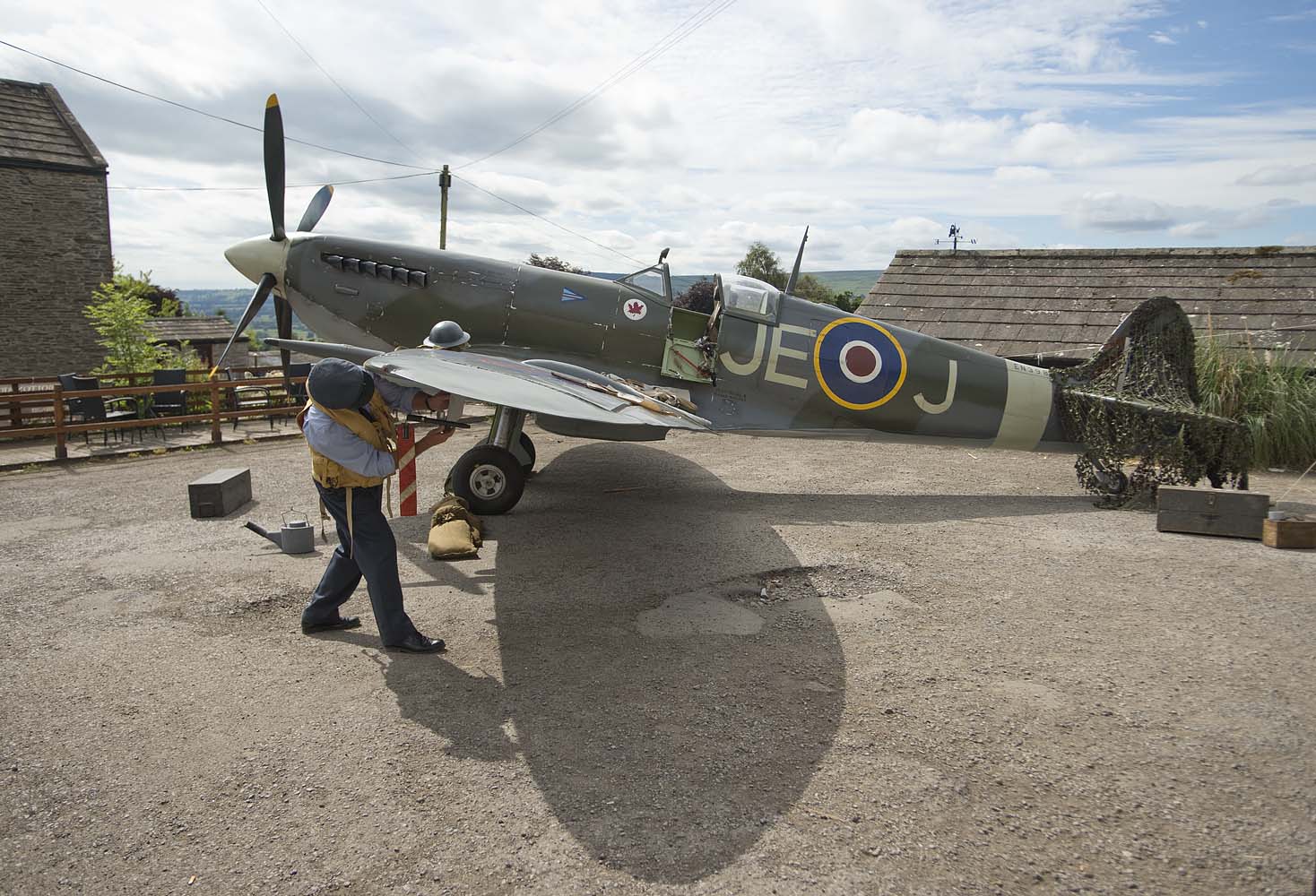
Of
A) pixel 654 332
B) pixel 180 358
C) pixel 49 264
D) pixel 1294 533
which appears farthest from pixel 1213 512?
pixel 49 264

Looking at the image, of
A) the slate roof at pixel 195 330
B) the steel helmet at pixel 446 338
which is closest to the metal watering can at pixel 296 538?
the steel helmet at pixel 446 338

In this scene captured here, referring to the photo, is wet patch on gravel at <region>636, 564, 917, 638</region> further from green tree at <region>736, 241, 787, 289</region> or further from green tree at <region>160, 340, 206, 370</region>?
green tree at <region>736, 241, 787, 289</region>

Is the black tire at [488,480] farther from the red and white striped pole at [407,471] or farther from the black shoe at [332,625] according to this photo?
the black shoe at [332,625]

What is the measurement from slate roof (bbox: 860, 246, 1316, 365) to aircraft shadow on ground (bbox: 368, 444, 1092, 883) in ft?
27.9

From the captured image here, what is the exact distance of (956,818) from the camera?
264 cm

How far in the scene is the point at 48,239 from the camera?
19.6m

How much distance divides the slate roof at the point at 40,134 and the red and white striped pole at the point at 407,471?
20.7 m

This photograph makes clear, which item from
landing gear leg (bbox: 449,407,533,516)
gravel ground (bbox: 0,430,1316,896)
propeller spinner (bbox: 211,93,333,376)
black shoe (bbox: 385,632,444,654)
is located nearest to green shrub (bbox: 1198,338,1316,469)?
gravel ground (bbox: 0,430,1316,896)

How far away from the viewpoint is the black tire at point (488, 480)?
658cm

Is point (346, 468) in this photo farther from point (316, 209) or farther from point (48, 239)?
point (48, 239)

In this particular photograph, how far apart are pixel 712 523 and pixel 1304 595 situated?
4.23 metres

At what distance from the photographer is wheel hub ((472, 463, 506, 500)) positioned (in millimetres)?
6590

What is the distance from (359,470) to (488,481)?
2.72 meters

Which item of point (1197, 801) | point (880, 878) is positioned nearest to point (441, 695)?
point (880, 878)
